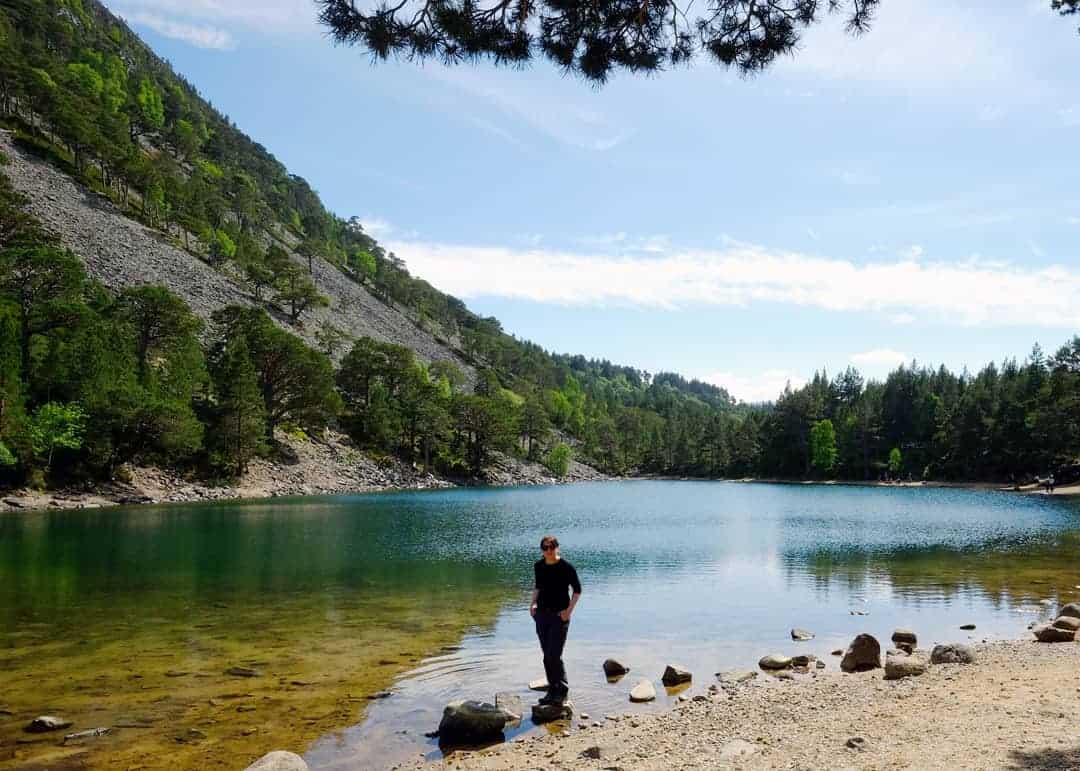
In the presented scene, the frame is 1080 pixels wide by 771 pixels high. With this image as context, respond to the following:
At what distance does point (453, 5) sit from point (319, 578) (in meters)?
22.0

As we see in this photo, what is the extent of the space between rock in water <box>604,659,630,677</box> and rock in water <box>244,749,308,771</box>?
670 cm

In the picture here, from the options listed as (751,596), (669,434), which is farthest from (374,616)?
(669,434)

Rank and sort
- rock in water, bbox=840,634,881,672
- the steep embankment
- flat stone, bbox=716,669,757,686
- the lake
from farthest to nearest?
the steep embankment
rock in water, bbox=840,634,881,672
flat stone, bbox=716,669,757,686
the lake

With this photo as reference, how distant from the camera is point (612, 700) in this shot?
12.1 metres

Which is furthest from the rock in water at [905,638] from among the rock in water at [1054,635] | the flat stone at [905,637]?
the rock in water at [1054,635]

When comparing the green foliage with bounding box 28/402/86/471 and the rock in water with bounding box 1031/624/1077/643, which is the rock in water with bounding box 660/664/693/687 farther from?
the green foliage with bounding box 28/402/86/471

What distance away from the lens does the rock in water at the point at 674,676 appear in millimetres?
13076

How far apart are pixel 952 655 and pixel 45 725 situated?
15895 mm

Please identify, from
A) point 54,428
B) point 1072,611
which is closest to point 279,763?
point 1072,611

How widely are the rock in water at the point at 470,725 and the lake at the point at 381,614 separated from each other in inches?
18.9

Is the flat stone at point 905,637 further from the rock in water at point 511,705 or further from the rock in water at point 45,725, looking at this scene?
the rock in water at point 45,725

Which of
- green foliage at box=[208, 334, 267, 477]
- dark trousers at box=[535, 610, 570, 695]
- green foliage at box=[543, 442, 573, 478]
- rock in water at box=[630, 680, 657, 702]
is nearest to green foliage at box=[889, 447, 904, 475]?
green foliage at box=[543, 442, 573, 478]

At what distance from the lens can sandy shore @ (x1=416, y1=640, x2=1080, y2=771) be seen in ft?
25.4

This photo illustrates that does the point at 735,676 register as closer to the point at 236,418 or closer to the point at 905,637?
the point at 905,637
